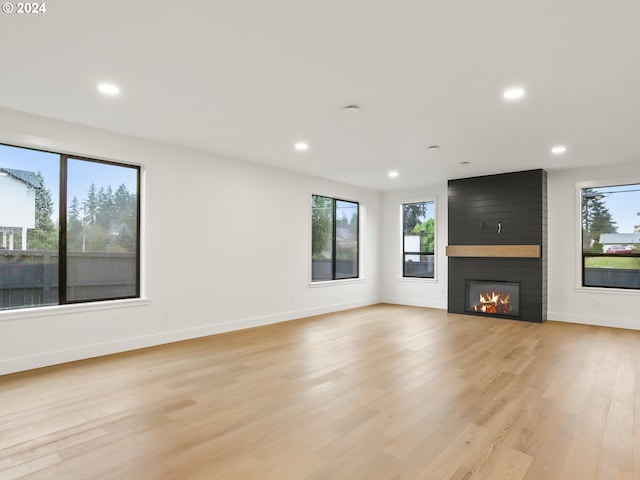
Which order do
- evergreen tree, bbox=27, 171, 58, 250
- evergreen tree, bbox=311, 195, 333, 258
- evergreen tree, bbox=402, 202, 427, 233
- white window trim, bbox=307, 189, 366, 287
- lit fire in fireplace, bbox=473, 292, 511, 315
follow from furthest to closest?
evergreen tree, bbox=402, 202, 427, 233 → evergreen tree, bbox=311, 195, 333, 258 → white window trim, bbox=307, 189, 366, 287 → lit fire in fireplace, bbox=473, 292, 511, 315 → evergreen tree, bbox=27, 171, 58, 250

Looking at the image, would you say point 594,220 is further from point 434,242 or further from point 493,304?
point 434,242

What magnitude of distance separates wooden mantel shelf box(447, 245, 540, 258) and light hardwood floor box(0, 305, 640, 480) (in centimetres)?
184

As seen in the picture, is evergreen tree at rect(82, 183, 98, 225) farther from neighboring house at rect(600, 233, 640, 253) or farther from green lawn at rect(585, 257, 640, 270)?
neighboring house at rect(600, 233, 640, 253)

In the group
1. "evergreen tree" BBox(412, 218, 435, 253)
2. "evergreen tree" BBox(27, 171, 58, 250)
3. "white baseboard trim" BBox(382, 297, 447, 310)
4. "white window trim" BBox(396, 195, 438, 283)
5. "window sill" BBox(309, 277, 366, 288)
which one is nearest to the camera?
"evergreen tree" BBox(27, 171, 58, 250)

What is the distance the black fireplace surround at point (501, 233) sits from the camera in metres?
6.32

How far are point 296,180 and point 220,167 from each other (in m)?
1.59

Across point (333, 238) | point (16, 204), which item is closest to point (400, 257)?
point (333, 238)


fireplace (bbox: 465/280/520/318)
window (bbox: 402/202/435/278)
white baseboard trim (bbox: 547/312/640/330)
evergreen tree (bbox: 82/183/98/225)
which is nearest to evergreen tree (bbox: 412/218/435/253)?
window (bbox: 402/202/435/278)

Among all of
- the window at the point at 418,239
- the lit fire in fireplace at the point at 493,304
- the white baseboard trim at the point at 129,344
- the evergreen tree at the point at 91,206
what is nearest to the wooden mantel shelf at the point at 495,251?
the lit fire in fireplace at the point at 493,304

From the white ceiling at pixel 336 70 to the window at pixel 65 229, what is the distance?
2.03 ft

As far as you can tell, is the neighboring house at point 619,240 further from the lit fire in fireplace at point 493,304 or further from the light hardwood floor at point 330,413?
the light hardwood floor at point 330,413

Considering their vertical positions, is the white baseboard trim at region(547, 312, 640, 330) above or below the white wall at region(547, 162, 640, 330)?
below

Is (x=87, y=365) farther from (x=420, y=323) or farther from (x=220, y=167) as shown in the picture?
(x=420, y=323)

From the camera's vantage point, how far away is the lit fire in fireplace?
6.75 meters
